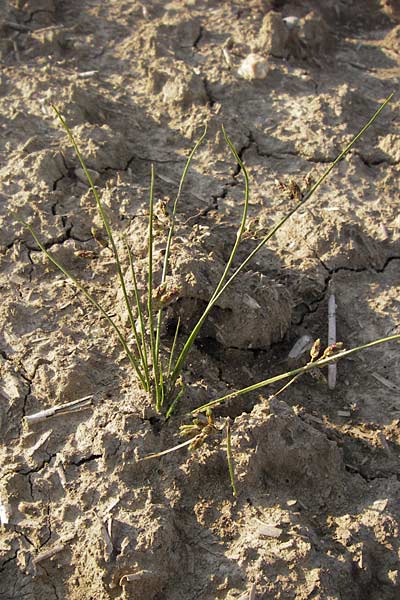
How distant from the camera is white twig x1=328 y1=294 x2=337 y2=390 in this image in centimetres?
284

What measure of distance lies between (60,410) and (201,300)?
0.70 metres

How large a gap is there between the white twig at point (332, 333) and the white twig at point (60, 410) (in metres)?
0.97

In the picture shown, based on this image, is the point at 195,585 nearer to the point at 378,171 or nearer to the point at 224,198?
the point at 224,198

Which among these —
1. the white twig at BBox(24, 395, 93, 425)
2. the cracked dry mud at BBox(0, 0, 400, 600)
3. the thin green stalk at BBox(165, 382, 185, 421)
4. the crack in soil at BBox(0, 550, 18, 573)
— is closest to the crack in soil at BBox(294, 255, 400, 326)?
the cracked dry mud at BBox(0, 0, 400, 600)

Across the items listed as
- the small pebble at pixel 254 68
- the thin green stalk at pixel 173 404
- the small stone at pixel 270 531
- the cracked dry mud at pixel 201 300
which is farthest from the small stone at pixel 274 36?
the small stone at pixel 270 531

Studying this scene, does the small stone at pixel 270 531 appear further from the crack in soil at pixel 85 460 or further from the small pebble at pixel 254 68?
the small pebble at pixel 254 68

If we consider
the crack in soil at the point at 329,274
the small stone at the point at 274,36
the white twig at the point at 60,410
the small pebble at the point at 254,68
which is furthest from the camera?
the small stone at the point at 274,36

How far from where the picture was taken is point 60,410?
262cm

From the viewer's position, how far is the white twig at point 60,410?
2605 mm

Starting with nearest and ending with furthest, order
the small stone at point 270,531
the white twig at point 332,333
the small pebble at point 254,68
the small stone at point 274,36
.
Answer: the small stone at point 270,531 < the white twig at point 332,333 < the small pebble at point 254,68 < the small stone at point 274,36

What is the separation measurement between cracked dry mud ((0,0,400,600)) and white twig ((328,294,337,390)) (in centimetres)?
4

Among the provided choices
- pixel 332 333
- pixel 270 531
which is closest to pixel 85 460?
pixel 270 531

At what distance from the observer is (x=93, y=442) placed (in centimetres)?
252

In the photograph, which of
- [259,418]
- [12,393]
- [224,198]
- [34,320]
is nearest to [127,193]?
[224,198]
